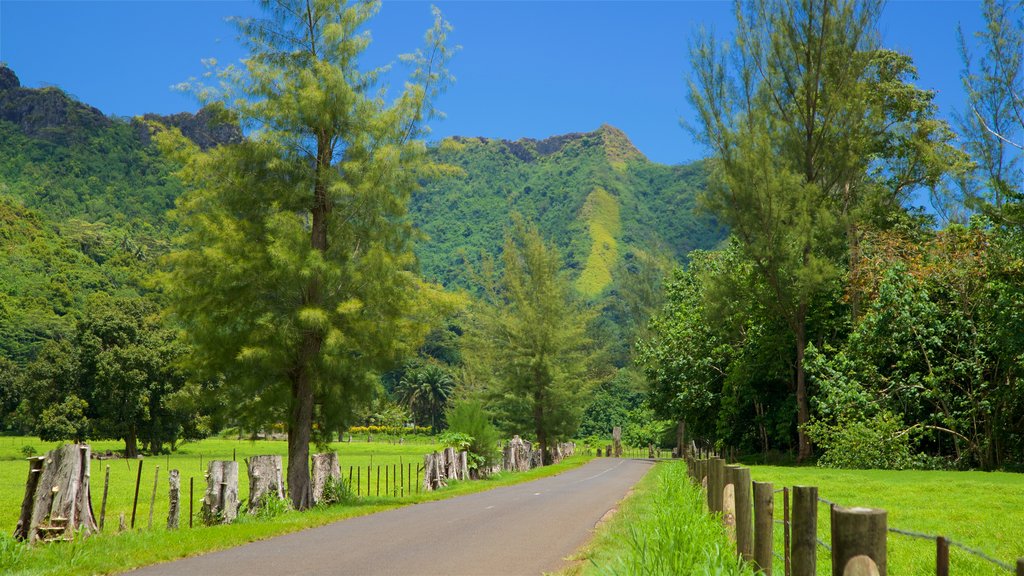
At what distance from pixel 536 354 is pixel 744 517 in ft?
139

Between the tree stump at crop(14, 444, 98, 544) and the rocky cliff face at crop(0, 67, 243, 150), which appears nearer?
the tree stump at crop(14, 444, 98, 544)

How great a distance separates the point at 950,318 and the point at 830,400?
4.53 meters

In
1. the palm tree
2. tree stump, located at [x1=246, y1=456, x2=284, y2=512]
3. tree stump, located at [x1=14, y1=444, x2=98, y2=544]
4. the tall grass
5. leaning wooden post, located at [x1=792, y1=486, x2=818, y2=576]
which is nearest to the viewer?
leaning wooden post, located at [x1=792, y1=486, x2=818, y2=576]

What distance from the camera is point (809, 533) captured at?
509 centimetres

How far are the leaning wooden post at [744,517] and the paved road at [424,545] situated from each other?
2.31m

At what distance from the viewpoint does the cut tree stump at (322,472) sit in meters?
18.7

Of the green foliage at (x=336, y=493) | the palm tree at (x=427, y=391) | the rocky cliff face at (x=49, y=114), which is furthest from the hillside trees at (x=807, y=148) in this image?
the rocky cliff face at (x=49, y=114)

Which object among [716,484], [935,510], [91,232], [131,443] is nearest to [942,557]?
[716,484]

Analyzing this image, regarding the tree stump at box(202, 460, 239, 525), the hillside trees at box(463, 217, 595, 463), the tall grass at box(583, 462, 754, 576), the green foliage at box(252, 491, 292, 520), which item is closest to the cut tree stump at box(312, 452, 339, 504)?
the green foliage at box(252, 491, 292, 520)

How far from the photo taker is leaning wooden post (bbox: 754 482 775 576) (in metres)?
6.38

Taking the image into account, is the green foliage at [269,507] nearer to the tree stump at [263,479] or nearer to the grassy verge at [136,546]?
the tree stump at [263,479]

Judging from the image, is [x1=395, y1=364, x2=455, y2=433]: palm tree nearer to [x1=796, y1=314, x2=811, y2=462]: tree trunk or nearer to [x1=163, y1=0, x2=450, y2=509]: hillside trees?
[x1=796, y1=314, x2=811, y2=462]: tree trunk

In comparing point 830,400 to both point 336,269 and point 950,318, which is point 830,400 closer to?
point 950,318

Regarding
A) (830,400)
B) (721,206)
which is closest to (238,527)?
(830,400)
